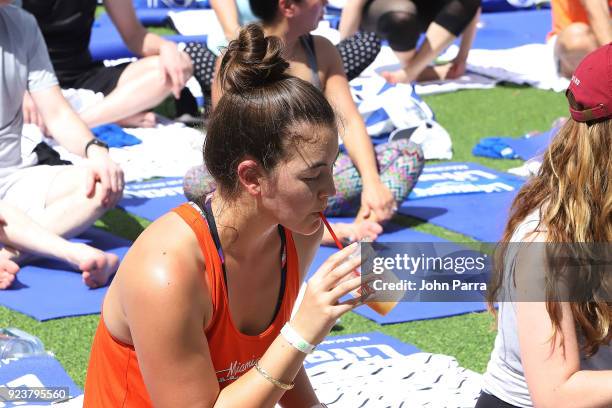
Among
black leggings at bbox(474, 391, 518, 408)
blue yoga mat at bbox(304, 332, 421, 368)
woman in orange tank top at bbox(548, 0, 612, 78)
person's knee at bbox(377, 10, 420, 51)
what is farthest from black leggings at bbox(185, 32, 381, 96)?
black leggings at bbox(474, 391, 518, 408)

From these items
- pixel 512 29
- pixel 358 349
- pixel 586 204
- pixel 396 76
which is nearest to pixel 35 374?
pixel 358 349

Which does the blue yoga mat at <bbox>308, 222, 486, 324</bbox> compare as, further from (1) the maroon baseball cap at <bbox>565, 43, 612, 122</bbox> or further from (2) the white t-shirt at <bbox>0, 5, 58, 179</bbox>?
(1) the maroon baseball cap at <bbox>565, 43, 612, 122</bbox>

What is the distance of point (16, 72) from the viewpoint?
4.34 m

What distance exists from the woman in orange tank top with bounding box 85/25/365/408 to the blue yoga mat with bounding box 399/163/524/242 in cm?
285

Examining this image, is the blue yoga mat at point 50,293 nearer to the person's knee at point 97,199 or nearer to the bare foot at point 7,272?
the bare foot at point 7,272

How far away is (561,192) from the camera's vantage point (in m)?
2.19

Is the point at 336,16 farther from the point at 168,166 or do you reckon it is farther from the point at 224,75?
the point at 224,75

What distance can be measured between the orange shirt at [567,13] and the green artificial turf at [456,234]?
594 millimetres

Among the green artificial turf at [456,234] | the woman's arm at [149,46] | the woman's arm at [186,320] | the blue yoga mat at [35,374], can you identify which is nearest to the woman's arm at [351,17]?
the green artificial turf at [456,234]

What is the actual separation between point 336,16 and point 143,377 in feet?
24.8

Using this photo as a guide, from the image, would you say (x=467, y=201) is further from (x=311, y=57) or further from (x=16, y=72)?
(x=16, y=72)

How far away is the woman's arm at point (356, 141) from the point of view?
470 centimetres

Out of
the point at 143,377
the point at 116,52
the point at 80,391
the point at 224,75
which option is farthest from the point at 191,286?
the point at 116,52

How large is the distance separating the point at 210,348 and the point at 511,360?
2.34 ft
